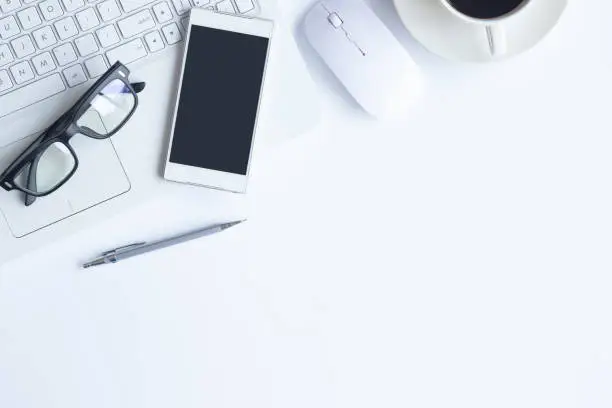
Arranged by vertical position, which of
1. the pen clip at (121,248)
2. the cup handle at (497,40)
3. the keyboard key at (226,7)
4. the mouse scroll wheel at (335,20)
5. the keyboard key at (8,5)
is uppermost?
the keyboard key at (8,5)

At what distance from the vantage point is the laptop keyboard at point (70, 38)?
2.24ft

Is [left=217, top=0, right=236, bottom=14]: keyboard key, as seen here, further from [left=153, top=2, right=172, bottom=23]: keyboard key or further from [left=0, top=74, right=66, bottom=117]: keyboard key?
[left=0, top=74, right=66, bottom=117]: keyboard key

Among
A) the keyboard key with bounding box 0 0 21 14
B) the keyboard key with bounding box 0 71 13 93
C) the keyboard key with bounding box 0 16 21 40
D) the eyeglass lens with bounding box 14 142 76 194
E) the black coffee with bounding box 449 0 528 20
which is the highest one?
the keyboard key with bounding box 0 0 21 14

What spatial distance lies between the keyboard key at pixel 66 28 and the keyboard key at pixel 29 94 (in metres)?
0.04

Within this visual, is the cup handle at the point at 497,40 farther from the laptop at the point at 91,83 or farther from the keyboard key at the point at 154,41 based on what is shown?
the keyboard key at the point at 154,41

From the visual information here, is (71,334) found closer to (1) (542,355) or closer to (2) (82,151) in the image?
(2) (82,151)

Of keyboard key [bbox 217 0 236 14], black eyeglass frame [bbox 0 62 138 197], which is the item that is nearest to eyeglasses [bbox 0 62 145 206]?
black eyeglass frame [bbox 0 62 138 197]

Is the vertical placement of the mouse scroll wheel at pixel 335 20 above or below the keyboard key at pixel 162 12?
below

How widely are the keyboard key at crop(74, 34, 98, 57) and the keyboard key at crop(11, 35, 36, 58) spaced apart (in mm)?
40

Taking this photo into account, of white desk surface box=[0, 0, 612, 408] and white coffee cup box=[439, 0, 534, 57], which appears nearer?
white coffee cup box=[439, 0, 534, 57]

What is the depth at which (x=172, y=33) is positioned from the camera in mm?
700

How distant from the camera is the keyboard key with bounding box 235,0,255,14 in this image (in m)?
0.70

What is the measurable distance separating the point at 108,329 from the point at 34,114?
0.22 meters

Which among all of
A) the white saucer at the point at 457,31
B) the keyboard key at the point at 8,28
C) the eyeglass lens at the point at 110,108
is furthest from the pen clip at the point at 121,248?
the white saucer at the point at 457,31
